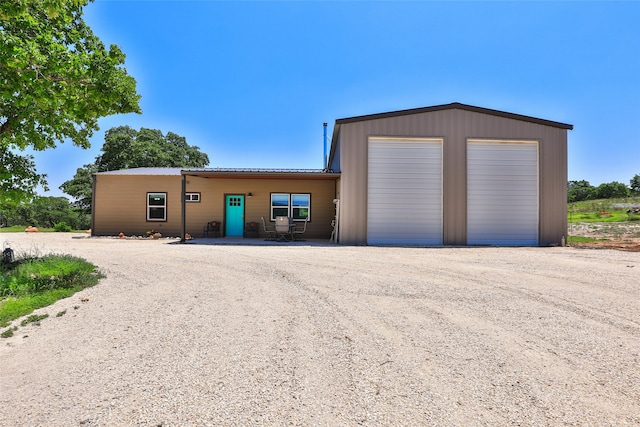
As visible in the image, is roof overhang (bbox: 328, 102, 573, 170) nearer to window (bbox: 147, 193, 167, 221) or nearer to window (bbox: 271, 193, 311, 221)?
window (bbox: 271, 193, 311, 221)

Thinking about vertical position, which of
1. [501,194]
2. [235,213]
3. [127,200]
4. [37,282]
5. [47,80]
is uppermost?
[47,80]

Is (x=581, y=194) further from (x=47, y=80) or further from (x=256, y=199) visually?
(x=47, y=80)

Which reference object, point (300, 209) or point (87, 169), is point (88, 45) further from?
point (87, 169)

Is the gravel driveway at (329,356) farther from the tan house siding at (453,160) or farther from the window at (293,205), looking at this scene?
the window at (293,205)

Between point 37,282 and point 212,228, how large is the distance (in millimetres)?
10826

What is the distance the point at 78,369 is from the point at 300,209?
13330 millimetres

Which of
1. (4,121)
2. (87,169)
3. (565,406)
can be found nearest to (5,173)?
(4,121)

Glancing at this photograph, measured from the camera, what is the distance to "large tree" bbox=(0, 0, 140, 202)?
4.53 metres

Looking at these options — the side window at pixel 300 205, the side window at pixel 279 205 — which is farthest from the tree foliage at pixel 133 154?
the side window at pixel 300 205

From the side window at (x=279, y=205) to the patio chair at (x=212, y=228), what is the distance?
2489 millimetres

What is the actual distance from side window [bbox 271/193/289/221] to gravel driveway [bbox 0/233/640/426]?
1036cm

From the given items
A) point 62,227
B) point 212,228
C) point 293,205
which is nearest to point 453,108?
point 293,205

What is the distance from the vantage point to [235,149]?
86.0 ft

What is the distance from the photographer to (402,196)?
12.7 meters
